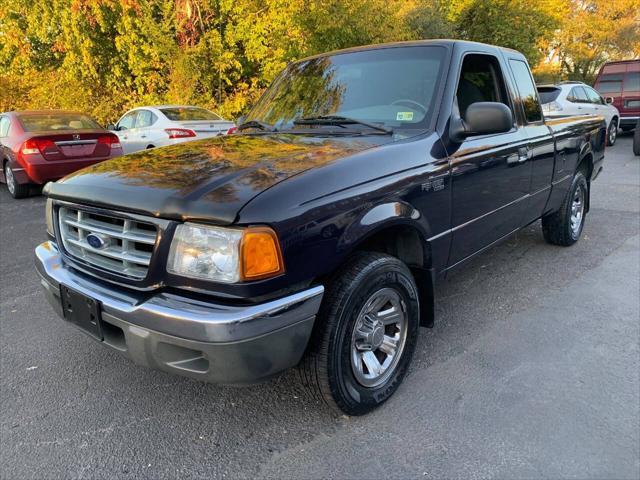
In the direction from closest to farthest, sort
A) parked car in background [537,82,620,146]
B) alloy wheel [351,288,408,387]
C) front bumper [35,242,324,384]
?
front bumper [35,242,324,384] < alloy wheel [351,288,408,387] < parked car in background [537,82,620,146]

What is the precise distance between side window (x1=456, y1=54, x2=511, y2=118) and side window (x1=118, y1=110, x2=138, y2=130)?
933cm

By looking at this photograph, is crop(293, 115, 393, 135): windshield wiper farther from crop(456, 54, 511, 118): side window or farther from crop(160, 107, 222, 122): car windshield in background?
crop(160, 107, 222, 122): car windshield in background

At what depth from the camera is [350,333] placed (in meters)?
2.40

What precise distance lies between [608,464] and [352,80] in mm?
2634

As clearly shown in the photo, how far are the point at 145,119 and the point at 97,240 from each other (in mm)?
9187

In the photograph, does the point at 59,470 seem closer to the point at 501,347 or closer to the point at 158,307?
the point at 158,307

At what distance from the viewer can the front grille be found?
7.24ft

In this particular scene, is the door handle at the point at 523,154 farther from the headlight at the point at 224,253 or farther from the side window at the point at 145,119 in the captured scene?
the side window at the point at 145,119

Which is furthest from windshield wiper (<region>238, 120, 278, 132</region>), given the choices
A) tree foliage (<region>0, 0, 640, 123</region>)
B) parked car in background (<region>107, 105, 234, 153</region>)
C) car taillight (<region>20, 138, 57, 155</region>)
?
tree foliage (<region>0, 0, 640, 123</region>)

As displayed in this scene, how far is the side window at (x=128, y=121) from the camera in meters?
11.2

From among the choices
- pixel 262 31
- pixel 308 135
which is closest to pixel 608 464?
pixel 308 135

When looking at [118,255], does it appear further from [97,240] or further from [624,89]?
[624,89]

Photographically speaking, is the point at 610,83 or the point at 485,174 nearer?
the point at 485,174

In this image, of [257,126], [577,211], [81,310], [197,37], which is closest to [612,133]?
[577,211]
